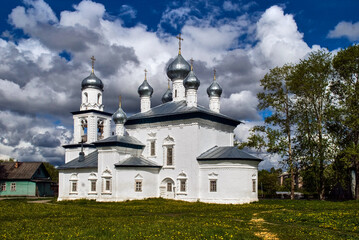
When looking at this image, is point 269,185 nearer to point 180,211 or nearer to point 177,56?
point 177,56

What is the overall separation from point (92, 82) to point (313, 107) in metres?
20.9

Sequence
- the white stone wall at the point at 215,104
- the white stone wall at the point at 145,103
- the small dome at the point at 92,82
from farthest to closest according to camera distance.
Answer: the small dome at the point at 92,82 → the white stone wall at the point at 145,103 → the white stone wall at the point at 215,104

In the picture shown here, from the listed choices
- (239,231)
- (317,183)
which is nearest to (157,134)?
(317,183)

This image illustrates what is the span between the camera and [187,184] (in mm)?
27922

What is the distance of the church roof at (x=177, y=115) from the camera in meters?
28.3

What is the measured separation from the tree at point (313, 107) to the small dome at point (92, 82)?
1914 cm

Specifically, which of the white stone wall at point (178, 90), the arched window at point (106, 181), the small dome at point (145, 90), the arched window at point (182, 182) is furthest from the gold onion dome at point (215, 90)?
the arched window at point (106, 181)

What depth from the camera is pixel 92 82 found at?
3838 centimetres

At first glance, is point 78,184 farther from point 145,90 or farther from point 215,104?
point 215,104

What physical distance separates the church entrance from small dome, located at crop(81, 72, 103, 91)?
551 inches

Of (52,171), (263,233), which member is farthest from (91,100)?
(52,171)

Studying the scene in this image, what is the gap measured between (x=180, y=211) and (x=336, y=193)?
2102 centimetres

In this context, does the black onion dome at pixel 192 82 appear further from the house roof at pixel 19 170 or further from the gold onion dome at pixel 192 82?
the house roof at pixel 19 170

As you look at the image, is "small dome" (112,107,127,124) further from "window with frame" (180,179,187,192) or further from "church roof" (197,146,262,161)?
"church roof" (197,146,262,161)
